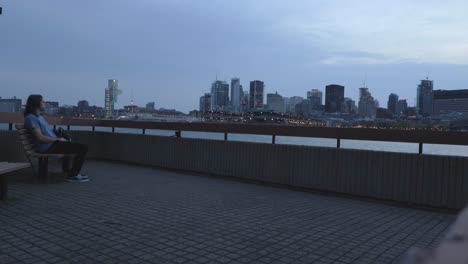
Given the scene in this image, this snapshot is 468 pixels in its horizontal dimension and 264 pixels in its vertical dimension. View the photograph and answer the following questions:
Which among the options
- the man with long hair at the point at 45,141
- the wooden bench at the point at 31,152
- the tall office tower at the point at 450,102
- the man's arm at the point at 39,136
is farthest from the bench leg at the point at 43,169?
the tall office tower at the point at 450,102

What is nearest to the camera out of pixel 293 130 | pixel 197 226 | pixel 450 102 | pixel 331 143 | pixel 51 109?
pixel 197 226

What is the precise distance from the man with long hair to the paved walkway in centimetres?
49

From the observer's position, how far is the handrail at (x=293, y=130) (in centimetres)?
725

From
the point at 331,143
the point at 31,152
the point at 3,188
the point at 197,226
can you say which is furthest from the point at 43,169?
the point at 331,143

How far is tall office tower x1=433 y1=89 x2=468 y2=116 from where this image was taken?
902 cm

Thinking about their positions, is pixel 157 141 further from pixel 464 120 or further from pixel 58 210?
pixel 464 120

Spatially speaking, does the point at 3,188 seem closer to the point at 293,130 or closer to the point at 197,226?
the point at 197,226

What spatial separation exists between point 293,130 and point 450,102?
4.21 meters

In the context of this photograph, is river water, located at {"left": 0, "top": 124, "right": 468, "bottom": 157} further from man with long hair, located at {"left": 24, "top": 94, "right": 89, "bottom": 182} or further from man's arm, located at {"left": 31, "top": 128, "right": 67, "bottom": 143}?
man's arm, located at {"left": 31, "top": 128, "right": 67, "bottom": 143}

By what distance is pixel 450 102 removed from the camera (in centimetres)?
1062

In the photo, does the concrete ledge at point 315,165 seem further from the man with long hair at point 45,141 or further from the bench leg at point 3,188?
the bench leg at point 3,188

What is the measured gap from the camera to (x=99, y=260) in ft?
13.0

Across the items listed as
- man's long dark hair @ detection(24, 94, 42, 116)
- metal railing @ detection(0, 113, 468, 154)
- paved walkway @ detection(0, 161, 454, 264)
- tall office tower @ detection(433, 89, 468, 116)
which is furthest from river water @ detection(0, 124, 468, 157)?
man's long dark hair @ detection(24, 94, 42, 116)

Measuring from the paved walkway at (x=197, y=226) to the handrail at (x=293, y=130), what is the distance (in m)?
1.18
